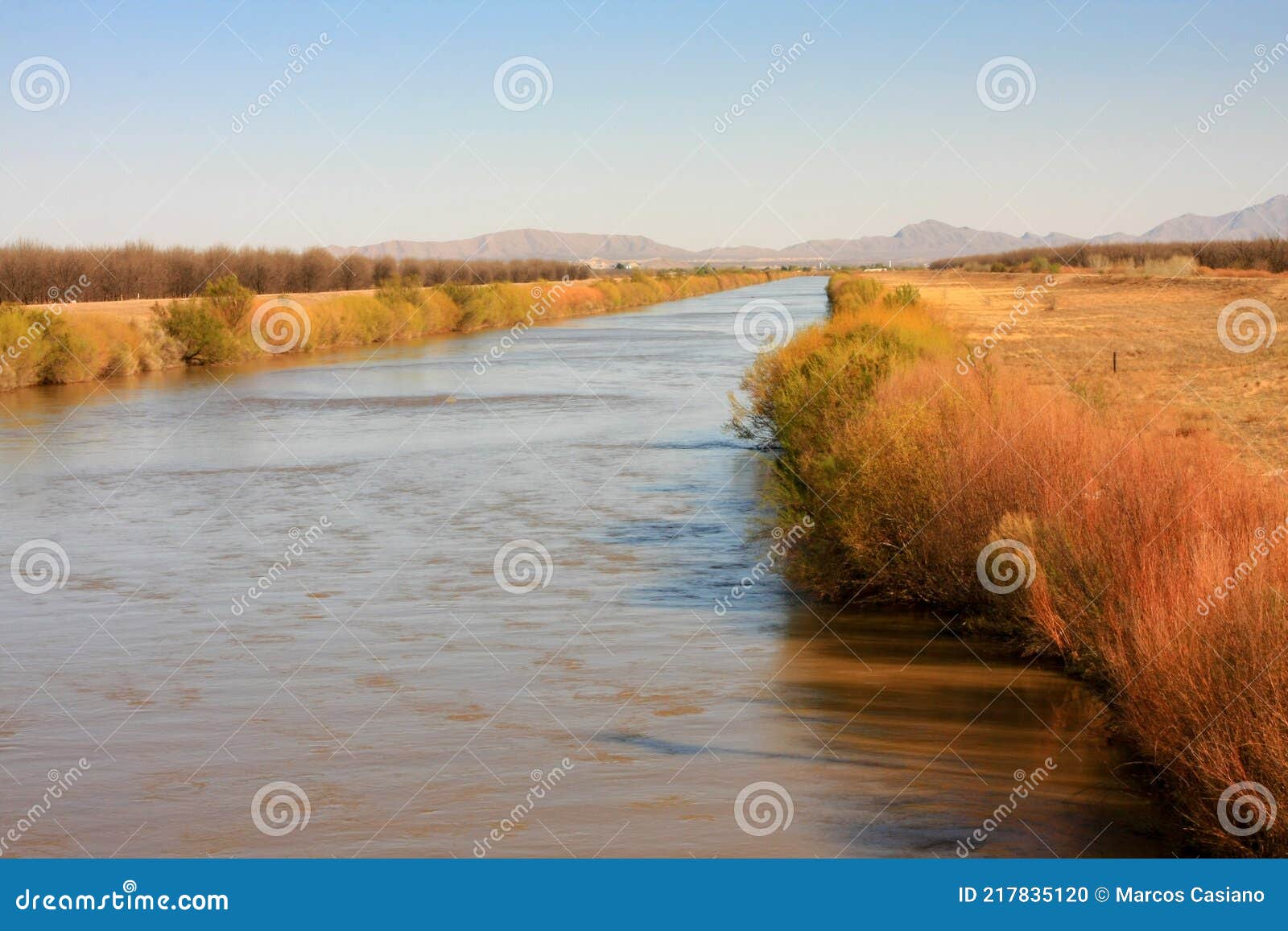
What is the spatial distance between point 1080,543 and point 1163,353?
2399 centimetres

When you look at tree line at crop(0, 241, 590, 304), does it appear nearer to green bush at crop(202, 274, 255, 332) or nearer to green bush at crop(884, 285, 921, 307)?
green bush at crop(202, 274, 255, 332)

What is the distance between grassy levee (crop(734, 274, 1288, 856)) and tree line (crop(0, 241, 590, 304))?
1926 inches

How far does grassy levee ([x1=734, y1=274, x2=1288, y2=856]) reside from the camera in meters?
6.85

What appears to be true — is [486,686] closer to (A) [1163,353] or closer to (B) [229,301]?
(A) [1163,353]

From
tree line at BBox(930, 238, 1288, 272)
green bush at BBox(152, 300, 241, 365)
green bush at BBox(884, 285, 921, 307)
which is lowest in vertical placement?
green bush at BBox(152, 300, 241, 365)

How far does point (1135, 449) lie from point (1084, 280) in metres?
79.2

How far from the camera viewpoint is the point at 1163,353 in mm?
31844

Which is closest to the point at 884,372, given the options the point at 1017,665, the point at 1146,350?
the point at 1017,665

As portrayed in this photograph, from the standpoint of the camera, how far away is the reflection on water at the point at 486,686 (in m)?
7.98

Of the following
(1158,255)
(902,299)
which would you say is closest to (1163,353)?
(902,299)

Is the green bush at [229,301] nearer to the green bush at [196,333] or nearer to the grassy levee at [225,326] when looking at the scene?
the grassy levee at [225,326]

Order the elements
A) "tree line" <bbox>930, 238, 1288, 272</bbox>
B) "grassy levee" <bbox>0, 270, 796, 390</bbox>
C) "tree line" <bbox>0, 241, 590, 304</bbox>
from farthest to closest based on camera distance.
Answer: "tree line" <bbox>930, 238, 1288, 272</bbox>
"tree line" <bbox>0, 241, 590, 304</bbox>
"grassy levee" <bbox>0, 270, 796, 390</bbox>

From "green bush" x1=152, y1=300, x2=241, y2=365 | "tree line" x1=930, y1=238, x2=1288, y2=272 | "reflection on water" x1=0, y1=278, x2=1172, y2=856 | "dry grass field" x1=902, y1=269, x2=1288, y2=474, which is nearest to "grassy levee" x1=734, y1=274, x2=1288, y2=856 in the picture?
"reflection on water" x1=0, y1=278, x2=1172, y2=856

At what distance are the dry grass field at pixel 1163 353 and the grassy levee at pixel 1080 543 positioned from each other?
5.93 ft
